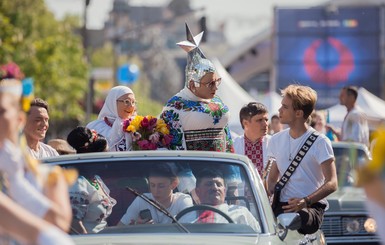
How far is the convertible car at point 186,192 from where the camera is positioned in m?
6.75

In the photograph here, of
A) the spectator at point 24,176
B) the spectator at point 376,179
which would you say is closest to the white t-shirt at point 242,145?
the spectator at point 24,176

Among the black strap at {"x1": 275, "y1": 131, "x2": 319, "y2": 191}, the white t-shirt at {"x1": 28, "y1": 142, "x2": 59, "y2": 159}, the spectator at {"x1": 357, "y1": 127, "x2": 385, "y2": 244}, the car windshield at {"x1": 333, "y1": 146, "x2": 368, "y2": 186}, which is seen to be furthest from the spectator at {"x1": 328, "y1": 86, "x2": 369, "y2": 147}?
the spectator at {"x1": 357, "y1": 127, "x2": 385, "y2": 244}

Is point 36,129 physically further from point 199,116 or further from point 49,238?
point 49,238

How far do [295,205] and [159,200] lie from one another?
5.82 ft

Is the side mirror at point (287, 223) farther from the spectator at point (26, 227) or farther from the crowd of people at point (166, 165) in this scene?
A: the spectator at point (26, 227)

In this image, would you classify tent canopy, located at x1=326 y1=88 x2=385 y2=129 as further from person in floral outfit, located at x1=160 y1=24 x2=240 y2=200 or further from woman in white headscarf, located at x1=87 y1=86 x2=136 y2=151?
person in floral outfit, located at x1=160 y1=24 x2=240 y2=200

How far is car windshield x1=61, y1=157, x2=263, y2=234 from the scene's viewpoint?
271 inches

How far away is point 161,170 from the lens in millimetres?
7250

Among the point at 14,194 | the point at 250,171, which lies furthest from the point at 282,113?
the point at 14,194

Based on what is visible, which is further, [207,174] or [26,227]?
[207,174]

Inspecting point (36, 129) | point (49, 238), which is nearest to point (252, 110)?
point (36, 129)

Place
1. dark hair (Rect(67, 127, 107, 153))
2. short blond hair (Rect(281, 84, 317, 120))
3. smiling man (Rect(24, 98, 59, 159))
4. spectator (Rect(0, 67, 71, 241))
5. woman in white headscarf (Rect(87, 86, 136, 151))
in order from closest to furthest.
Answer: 1. spectator (Rect(0, 67, 71, 241))
2. short blond hair (Rect(281, 84, 317, 120))
3. dark hair (Rect(67, 127, 107, 153))
4. smiling man (Rect(24, 98, 59, 159))
5. woman in white headscarf (Rect(87, 86, 136, 151))

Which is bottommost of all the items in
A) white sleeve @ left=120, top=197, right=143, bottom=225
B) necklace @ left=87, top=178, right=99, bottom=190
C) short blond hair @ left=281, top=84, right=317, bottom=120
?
white sleeve @ left=120, top=197, right=143, bottom=225

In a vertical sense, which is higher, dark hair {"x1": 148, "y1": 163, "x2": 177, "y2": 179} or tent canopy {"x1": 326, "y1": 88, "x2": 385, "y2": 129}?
dark hair {"x1": 148, "y1": 163, "x2": 177, "y2": 179}
